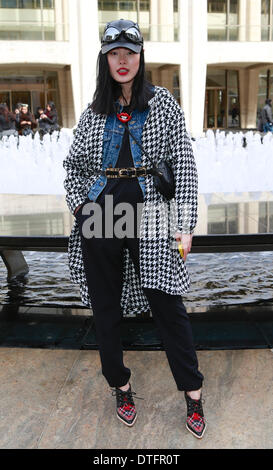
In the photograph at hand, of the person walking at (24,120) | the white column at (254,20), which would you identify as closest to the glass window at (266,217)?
the person walking at (24,120)

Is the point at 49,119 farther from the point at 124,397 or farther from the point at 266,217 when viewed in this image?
the point at 124,397

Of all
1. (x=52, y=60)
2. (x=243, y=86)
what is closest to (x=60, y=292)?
(x=52, y=60)

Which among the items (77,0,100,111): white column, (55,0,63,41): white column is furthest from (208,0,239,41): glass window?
(55,0,63,41): white column

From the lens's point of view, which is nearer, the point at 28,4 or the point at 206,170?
the point at 206,170

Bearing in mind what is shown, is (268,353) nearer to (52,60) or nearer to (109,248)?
(109,248)

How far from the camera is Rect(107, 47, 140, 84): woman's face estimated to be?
2.52 meters

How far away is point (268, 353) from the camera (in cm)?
359

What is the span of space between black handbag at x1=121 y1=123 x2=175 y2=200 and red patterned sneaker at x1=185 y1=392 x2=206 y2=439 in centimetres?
103

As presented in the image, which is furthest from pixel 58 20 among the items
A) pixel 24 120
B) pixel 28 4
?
pixel 24 120

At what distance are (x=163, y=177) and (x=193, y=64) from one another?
96.3ft

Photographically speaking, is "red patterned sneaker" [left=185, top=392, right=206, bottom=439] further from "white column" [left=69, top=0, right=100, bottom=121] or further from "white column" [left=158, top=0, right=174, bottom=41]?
"white column" [left=158, top=0, right=174, bottom=41]

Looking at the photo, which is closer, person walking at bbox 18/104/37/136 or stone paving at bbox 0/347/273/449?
stone paving at bbox 0/347/273/449

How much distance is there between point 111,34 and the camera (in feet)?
8.11
